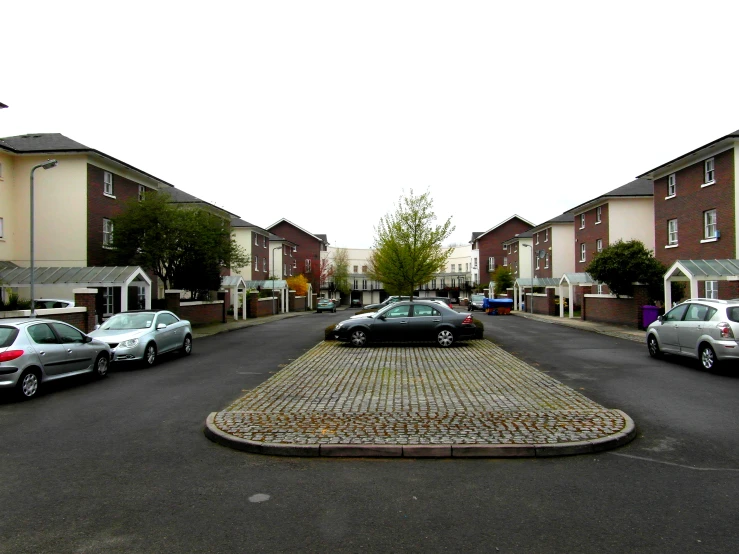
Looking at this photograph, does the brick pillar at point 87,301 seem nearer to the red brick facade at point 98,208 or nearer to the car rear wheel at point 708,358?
the red brick facade at point 98,208

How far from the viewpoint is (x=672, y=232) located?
97.5ft

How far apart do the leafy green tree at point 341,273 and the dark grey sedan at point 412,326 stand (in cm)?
7249

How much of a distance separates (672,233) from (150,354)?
26562 millimetres

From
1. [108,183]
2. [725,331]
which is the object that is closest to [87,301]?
[108,183]

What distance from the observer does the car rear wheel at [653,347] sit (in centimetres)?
1505

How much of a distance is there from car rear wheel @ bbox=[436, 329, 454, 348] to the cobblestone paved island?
5193 millimetres

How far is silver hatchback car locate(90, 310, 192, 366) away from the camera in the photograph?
14094 millimetres

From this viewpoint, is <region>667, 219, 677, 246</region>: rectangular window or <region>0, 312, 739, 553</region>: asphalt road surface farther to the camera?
<region>667, 219, 677, 246</region>: rectangular window

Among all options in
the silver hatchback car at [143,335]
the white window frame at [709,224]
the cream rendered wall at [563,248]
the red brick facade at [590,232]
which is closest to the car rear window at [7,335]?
the silver hatchback car at [143,335]

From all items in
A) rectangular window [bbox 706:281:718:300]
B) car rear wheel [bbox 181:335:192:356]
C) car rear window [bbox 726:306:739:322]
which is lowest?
car rear wheel [bbox 181:335:192:356]

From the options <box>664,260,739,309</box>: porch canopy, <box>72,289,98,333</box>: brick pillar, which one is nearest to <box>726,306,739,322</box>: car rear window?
<box>664,260,739,309</box>: porch canopy

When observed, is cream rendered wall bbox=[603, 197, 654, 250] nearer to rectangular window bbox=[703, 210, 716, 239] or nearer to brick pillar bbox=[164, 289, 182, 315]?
Answer: rectangular window bbox=[703, 210, 716, 239]

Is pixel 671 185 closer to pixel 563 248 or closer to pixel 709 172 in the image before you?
pixel 709 172

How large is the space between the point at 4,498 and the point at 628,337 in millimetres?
21627
